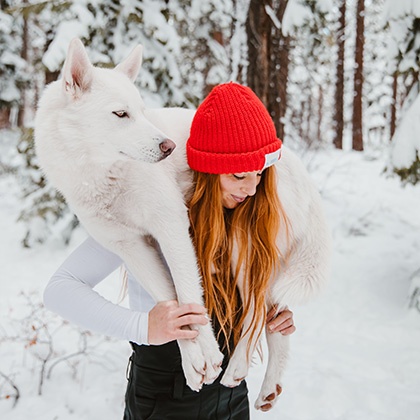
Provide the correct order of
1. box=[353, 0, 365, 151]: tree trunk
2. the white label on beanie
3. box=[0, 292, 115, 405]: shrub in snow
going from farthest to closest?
box=[353, 0, 365, 151]: tree trunk → box=[0, 292, 115, 405]: shrub in snow → the white label on beanie

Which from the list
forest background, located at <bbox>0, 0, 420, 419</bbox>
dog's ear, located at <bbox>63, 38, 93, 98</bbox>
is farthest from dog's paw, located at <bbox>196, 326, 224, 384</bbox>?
forest background, located at <bbox>0, 0, 420, 419</bbox>

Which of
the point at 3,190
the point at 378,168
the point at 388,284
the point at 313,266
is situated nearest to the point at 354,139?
the point at 378,168

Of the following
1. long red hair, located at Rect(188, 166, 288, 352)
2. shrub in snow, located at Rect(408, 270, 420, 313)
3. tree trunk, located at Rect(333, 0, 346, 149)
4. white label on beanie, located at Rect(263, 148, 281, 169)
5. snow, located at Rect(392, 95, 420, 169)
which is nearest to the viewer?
white label on beanie, located at Rect(263, 148, 281, 169)

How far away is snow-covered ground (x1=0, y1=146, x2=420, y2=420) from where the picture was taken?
134 inches

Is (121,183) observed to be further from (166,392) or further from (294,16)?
(294,16)

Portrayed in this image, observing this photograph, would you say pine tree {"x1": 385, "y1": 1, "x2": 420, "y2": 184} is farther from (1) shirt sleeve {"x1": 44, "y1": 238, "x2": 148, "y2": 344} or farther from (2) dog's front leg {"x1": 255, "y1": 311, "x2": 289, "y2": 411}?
(1) shirt sleeve {"x1": 44, "y1": 238, "x2": 148, "y2": 344}

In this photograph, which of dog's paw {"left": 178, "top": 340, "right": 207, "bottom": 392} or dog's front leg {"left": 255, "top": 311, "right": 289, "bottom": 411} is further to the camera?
dog's front leg {"left": 255, "top": 311, "right": 289, "bottom": 411}

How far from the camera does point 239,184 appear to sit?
1485 millimetres

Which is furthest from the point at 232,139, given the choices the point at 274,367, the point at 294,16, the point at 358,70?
the point at 358,70

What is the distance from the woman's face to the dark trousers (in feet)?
2.10

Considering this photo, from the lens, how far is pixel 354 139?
545 inches

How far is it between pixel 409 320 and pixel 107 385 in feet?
10.3

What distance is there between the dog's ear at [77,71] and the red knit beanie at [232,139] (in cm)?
41

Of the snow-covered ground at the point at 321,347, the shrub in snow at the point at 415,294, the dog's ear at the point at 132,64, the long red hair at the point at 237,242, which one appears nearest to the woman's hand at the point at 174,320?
the long red hair at the point at 237,242
